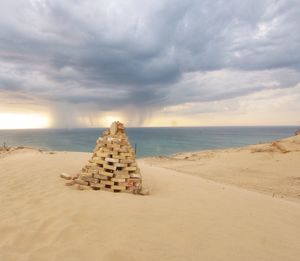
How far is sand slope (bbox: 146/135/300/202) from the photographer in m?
14.6

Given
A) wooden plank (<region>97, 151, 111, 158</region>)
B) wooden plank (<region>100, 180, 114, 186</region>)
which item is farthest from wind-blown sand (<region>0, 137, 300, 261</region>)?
wooden plank (<region>97, 151, 111, 158</region>)

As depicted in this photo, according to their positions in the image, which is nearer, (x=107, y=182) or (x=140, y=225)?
(x=140, y=225)

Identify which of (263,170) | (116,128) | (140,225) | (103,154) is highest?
(116,128)

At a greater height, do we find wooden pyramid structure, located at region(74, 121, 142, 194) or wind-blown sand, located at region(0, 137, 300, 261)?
wooden pyramid structure, located at region(74, 121, 142, 194)

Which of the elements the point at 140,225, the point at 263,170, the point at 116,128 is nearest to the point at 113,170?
the point at 116,128

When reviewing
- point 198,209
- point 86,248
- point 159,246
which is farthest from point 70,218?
point 198,209

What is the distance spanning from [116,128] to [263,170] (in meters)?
15.7

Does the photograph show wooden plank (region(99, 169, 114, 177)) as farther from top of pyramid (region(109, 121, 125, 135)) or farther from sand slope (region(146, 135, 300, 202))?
sand slope (region(146, 135, 300, 202))

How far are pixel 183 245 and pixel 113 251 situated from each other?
1239mm

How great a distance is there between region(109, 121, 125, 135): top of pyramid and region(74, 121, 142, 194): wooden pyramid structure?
15.2 inches

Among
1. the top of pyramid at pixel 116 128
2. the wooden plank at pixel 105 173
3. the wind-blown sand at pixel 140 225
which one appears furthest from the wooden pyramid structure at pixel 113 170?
the wind-blown sand at pixel 140 225

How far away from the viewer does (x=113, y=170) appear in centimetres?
768

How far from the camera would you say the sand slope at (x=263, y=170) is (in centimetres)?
1461

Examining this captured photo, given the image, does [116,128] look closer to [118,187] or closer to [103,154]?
[103,154]
